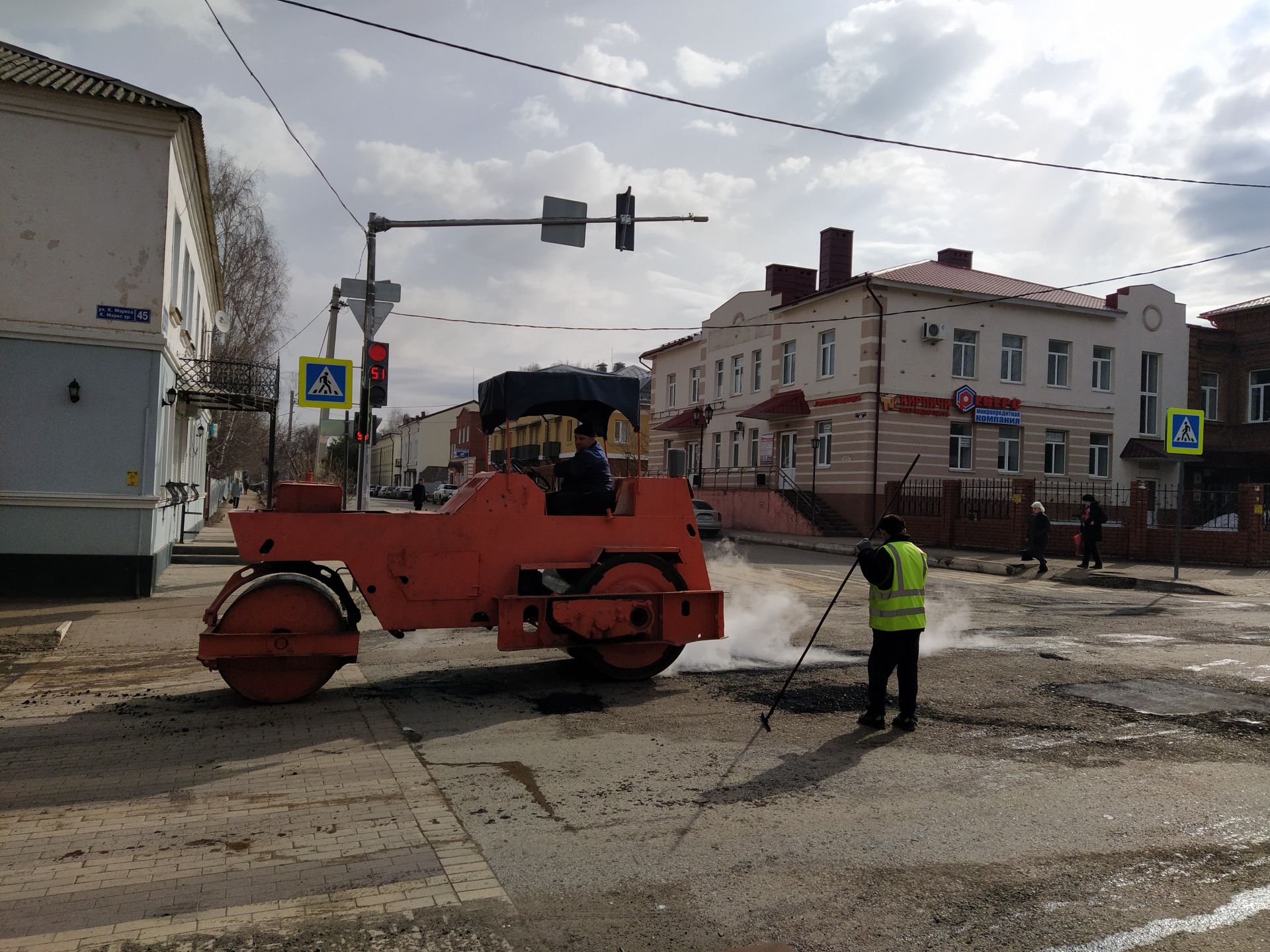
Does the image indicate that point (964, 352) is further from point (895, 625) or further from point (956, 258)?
point (895, 625)

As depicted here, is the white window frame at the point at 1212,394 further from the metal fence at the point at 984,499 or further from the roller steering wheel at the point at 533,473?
the roller steering wheel at the point at 533,473

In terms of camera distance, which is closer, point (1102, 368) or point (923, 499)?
point (923, 499)

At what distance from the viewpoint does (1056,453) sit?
33.3m

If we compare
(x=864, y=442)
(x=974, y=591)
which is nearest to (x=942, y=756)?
(x=974, y=591)

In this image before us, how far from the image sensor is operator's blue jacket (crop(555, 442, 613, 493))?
24.6 ft

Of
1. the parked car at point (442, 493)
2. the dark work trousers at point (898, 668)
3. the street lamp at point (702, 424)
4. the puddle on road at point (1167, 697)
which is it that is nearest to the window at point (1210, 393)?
the street lamp at point (702, 424)

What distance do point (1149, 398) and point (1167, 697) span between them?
32.0m

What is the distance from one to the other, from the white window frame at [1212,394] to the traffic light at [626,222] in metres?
31.0

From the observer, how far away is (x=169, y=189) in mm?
12023

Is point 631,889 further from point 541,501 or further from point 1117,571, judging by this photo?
point 1117,571

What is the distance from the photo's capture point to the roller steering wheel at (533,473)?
7.74 metres

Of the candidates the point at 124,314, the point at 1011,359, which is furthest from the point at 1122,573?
the point at 124,314

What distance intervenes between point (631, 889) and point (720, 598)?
4.02m

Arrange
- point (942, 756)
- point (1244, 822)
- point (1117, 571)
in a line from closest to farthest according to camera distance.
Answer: point (1244, 822), point (942, 756), point (1117, 571)
